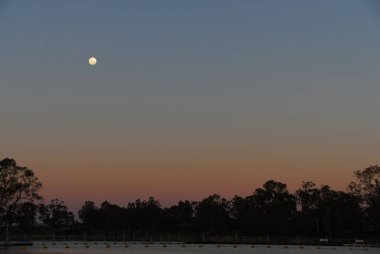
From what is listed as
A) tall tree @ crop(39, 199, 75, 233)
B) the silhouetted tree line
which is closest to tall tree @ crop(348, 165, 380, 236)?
the silhouetted tree line

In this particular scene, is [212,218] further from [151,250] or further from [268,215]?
[151,250]

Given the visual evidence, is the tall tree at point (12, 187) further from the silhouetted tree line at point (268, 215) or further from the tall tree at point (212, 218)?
the tall tree at point (212, 218)

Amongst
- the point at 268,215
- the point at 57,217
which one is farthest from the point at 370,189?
the point at 57,217

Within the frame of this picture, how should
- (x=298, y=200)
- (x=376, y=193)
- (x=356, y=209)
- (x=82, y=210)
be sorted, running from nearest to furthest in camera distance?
1. (x=376, y=193)
2. (x=356, y=209)
3. (x=298, y=200)
4. (x=82, y=210)

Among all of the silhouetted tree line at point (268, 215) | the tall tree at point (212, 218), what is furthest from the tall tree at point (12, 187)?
the tall tree at point (212, 218)

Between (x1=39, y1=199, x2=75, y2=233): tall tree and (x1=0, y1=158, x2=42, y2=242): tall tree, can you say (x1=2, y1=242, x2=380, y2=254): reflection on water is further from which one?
(x1=39, y1=199, x2=75, y2=233): tall tree

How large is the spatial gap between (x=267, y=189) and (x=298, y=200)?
23.6 feet

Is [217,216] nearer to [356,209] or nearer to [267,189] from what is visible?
[267,189]

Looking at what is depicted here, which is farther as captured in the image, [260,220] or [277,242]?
[260,220]

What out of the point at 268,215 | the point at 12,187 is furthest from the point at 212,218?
the point at 12,187

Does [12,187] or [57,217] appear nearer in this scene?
[12,187]

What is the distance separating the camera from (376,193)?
100438 millimetres

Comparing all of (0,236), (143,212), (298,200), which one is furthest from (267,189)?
(0,236)

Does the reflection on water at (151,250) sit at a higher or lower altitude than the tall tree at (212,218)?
lower
